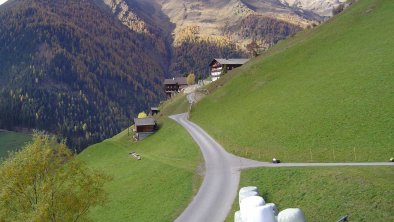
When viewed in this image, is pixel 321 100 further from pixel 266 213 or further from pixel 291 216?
pixel 266 213

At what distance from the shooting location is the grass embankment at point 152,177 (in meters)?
53.2

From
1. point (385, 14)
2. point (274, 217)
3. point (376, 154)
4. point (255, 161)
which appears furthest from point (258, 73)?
point (274, 217)

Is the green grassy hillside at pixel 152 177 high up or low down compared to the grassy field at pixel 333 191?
down

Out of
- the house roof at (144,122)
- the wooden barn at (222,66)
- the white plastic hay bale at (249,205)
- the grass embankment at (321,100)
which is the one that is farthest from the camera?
the wooden barn at (222,66)

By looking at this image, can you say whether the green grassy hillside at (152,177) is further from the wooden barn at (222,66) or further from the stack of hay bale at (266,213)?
the wooden barn at (222,66)

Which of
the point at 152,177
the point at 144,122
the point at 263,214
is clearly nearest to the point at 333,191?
the point at 263,214

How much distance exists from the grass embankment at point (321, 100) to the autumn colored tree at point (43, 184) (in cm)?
3067

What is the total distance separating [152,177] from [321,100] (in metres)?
33.0

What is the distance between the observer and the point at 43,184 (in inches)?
1377

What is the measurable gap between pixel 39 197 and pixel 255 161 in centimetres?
3375

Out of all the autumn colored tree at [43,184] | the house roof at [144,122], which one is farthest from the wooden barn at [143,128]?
the autumn colored tree at [43,184]

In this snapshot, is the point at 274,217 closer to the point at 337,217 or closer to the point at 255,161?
the point at 337,217

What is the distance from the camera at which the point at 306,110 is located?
70.5 m

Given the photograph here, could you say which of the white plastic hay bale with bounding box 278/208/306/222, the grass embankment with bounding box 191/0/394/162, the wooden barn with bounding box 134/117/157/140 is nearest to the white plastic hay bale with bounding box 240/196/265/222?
the white plastic hay bale with bounding box 278/208/306/222
